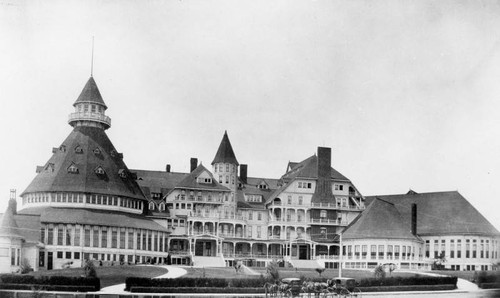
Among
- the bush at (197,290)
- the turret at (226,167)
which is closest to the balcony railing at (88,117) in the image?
the turret at (226,167)

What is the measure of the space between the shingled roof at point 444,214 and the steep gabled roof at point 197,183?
23.0 m

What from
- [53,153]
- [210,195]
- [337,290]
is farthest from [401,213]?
[337,290]

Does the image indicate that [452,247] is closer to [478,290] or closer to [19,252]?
[478,290]

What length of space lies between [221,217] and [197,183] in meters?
5.25

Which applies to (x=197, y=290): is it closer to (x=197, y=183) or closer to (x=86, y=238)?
(x=86, y=238)

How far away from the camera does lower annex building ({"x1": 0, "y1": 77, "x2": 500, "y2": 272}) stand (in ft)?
263

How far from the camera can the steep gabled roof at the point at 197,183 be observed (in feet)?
305

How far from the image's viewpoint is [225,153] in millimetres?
95125

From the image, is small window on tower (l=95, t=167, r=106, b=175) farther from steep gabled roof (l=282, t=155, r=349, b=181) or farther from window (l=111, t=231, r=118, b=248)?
Result: steep gabled roof (l=282, t=155, r=349, b=181)

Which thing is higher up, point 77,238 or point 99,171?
point 99,171

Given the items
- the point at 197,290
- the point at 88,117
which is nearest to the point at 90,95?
the point at 88,117

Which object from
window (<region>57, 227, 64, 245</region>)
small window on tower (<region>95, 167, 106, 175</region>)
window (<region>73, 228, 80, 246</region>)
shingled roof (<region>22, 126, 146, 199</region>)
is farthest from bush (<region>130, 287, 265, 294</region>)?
small window on tower (<region>95, 167, 106, 175</region>)

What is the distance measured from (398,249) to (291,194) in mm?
17025

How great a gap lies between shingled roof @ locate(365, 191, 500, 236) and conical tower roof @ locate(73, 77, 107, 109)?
39640 millimetres
